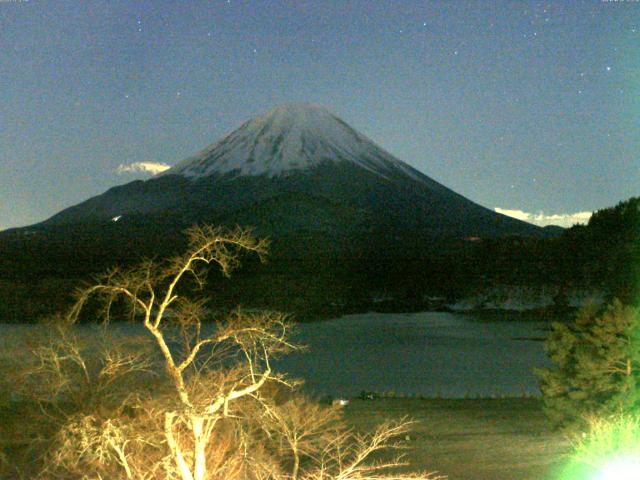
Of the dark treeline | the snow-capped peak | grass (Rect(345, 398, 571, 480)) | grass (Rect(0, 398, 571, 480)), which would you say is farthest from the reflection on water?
the snow-capped peak

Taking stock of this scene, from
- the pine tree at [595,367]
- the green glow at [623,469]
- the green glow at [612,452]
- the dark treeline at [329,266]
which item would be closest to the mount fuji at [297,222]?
the dark treeline at [329,266]

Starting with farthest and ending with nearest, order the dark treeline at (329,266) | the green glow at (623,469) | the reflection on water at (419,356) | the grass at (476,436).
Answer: the dark treeline at (329,266), the reflection on water at (419,356), the grass at (476,436), the green glow at (623,469)

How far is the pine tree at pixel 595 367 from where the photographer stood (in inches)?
425

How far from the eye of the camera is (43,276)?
48.1 meters

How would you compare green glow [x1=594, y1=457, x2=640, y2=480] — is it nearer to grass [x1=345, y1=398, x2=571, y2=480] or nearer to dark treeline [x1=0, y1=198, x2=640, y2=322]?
grass [x1=345, y1=398, x2=571, y2=480]

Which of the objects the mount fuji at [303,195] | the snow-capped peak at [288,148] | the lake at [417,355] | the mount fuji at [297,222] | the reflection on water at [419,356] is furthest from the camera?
the snow-capped peak at [288,148]

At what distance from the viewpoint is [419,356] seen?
4441 centimetres

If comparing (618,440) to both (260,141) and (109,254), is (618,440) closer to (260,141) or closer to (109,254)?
(109,254)

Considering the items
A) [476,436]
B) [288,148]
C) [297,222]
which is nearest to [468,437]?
[476,436]

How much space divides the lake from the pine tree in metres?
11.2

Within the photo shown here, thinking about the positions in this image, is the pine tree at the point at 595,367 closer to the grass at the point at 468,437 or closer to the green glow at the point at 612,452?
the grass at the point at 468,437

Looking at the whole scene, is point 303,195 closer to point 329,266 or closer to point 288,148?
point 329,266

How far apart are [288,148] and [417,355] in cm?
5779

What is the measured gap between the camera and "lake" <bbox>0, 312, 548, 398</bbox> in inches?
1212
